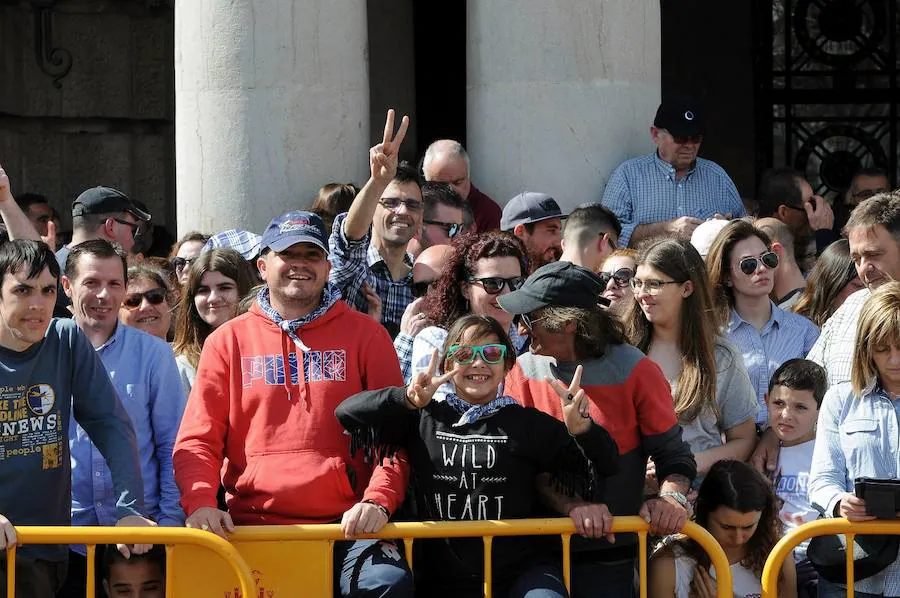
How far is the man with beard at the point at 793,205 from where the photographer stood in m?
9.12

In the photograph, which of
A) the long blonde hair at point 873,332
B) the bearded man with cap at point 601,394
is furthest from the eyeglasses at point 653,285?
the long blonde hair at point 873,332

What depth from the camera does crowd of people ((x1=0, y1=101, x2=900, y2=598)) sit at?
532 centimetres

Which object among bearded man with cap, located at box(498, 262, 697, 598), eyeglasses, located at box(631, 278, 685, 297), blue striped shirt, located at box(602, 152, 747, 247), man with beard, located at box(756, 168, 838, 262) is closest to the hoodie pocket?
bearded man with cap, located at box(498, 262, 697, 598)

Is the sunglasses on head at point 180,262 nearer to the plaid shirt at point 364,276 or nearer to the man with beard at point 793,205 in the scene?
the plaid shirt at point 364,276

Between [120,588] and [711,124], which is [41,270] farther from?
[711,124]

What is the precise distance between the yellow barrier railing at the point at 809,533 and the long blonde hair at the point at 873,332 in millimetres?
515

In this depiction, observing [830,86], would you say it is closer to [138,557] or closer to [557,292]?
[557,292]

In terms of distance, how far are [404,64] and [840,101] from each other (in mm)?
3739

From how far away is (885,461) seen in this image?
216 inches

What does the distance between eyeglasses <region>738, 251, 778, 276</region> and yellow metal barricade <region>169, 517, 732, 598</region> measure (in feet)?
6.48

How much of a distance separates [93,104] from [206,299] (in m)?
6.17

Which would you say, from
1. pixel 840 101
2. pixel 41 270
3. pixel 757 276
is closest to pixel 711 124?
pixel 840 101

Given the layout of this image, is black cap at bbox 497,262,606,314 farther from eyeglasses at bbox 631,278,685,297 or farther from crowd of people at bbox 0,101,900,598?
eyeglasses at bbox 631,278,685,297

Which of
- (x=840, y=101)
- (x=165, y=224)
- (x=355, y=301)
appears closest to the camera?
(x=355, y=301)
